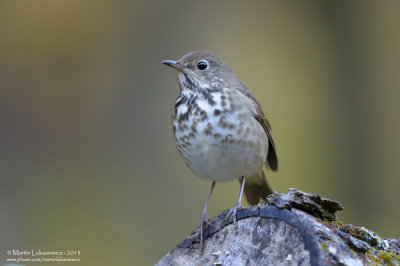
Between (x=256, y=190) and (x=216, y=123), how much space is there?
1015 millimetres

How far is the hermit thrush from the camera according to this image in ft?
8.78

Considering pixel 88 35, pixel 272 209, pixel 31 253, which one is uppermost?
pixel 88 35

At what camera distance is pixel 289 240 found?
1.81 metres

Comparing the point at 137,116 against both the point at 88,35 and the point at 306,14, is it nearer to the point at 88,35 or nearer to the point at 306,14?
the point at 88,35

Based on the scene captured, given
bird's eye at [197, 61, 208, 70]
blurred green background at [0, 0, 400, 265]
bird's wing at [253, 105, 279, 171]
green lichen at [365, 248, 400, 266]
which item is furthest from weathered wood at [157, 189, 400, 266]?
blurred green background at [0, 0, 400, 265]

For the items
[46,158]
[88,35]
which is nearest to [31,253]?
[46,158]

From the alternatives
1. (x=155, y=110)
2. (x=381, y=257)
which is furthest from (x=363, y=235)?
(x=155, y=110)

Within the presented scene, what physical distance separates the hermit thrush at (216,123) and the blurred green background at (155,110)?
2.12 m

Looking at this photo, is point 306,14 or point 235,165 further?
point 306,14

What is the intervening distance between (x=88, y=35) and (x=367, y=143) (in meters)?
3.49

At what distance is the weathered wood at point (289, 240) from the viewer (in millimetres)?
1700

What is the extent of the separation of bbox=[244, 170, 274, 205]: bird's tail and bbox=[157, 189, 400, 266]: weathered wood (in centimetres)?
123

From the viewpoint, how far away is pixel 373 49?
5195mm

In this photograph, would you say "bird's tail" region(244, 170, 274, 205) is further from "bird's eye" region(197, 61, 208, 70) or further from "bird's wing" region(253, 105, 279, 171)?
"bird's eye" region(197, 61, 208, 70)
